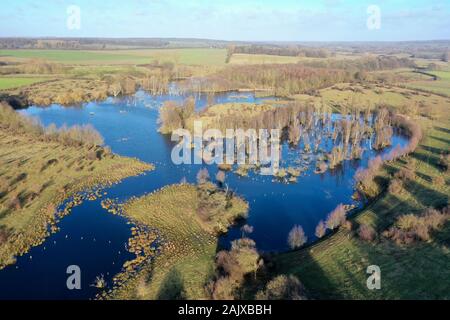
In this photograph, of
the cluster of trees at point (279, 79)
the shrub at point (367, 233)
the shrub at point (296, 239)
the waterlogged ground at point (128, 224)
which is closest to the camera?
the waterlogged ground at point (128, 224)

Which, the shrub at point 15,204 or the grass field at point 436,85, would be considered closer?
the shrub at point 15,204

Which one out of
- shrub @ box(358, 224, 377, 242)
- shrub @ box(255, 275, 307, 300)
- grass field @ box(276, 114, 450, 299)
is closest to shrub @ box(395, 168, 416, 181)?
grass field @ box(276, 114, 450, 299)

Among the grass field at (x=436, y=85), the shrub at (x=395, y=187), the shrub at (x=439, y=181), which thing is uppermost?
the grass field at (x=436, y=85)

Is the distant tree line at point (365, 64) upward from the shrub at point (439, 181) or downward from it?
upward

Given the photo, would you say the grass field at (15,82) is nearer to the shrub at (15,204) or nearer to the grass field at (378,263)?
the shrub at (15,204)

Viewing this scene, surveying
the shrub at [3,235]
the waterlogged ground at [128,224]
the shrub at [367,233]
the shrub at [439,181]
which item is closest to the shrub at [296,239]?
the waterlogged ground at [128,224]

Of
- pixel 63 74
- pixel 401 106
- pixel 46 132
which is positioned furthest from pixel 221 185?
pixel 63 74

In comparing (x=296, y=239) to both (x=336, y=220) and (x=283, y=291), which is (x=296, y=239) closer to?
(x=336, y=220)
